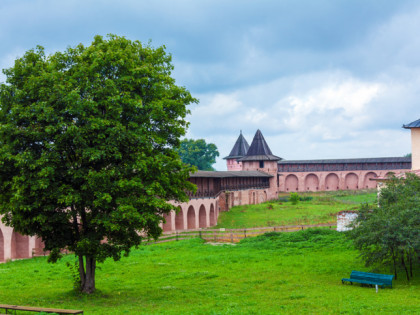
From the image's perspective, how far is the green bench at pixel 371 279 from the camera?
1370 centimetres

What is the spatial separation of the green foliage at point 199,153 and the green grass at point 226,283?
53.8 metres

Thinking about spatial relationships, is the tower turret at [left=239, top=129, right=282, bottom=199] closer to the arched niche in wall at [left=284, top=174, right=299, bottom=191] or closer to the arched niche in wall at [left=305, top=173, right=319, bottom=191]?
the arched niche in wall at [left=284, top=174, right=299, bottom=191]

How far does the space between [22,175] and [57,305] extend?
12.3 feet

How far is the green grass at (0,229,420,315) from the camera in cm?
1183

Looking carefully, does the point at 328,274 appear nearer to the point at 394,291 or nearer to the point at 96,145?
the point at 394,291

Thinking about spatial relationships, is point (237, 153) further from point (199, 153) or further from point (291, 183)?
point (291, 183)

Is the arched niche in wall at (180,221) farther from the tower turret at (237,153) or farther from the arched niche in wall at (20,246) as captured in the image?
the tower turret at (237,153)

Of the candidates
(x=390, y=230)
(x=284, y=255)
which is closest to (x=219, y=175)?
(x=284, y=255)

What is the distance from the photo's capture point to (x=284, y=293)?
13.5m

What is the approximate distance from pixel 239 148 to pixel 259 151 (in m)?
17.3

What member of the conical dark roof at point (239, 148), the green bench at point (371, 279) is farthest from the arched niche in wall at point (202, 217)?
the conical dark roof at point (239, 148)

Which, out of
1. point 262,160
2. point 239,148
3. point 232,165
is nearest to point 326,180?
point 239,148

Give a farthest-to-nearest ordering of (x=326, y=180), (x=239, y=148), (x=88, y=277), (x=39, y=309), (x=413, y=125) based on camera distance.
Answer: (x=239, y=148) → (x=326, y=180) → (x=413, y=125) → (x=88, y=277) → (x=39, y=309)

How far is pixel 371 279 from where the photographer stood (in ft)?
46.4
